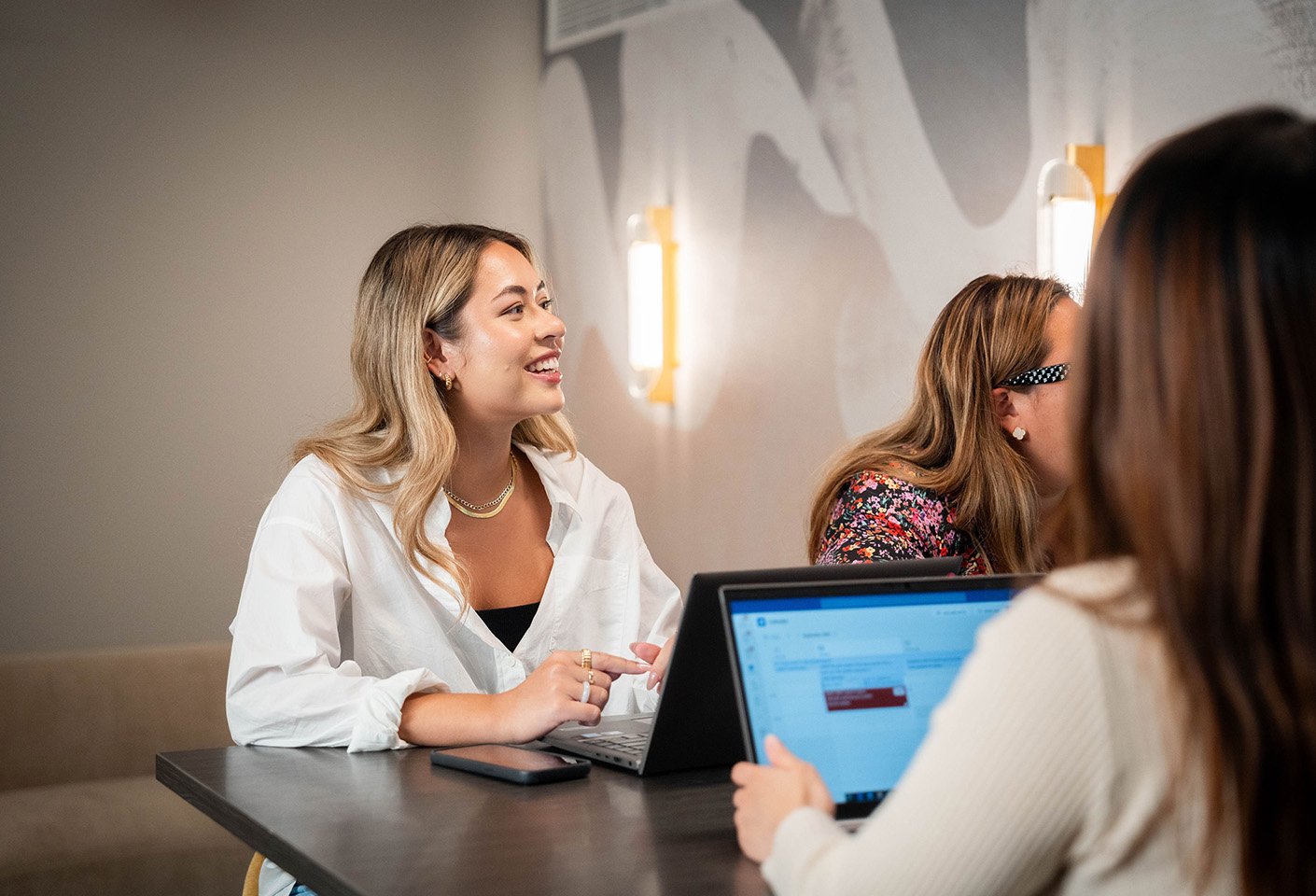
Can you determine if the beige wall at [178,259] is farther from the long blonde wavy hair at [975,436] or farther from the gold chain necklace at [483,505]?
the long blonde wavy hair at [975,436]

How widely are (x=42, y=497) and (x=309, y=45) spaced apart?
5.67 feet

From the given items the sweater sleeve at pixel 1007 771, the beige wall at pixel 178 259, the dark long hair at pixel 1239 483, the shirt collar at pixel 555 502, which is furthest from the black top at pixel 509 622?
the beige wall at pixel 178 259

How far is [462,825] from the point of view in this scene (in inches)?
44.3

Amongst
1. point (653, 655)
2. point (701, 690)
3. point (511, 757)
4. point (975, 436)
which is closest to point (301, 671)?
point (511, 757)

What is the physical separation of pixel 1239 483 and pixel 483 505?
155cm

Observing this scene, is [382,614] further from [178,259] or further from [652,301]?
[178,259]

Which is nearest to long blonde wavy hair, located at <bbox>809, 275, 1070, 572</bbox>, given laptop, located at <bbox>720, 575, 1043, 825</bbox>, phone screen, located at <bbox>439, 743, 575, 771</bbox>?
phone screen, located at <bbox>439, 743, 575, 771</bbox>

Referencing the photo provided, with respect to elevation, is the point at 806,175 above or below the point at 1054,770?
above

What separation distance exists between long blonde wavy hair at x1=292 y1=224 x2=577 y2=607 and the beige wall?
193 centimetres

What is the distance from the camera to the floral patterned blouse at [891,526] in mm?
1849

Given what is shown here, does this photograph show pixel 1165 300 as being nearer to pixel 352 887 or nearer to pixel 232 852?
pixel 352 887

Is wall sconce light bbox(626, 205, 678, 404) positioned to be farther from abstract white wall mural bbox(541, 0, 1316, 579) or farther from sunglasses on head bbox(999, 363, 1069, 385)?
sunglasses on head bbox(999, 363, 1069, 385)

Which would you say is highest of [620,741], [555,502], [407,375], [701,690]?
[407,375]

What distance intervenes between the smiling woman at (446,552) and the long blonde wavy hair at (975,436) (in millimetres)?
428
